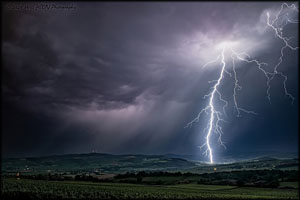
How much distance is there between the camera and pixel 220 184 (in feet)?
230

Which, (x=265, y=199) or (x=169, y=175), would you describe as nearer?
(x=265, y=199)

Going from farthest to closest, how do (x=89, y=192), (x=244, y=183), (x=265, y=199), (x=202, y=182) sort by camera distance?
(x=202, y=182), (x=244, y=183), (x=89, y=192), (x=265, y=199)

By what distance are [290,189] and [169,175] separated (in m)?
38.9

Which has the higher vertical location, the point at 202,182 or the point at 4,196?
the point at 4,196

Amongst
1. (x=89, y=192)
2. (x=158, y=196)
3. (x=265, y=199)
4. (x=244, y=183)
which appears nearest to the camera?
(x=265, y=199)

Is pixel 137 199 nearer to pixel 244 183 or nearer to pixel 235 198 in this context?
pixel 235 198

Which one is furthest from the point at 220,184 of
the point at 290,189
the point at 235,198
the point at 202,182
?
the point at 235,198

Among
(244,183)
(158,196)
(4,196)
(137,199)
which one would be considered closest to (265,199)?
(158,196)

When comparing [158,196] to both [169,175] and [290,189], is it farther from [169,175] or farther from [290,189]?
[169,175]

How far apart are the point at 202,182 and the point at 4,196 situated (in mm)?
46461

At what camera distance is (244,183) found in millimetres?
66938

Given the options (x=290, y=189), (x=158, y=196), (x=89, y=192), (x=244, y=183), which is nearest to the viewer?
(x=158, y=196)

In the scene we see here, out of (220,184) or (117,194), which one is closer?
(117,194)

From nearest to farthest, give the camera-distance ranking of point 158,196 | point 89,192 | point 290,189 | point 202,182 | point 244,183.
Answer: point 158,196 → point 89,192 → point 290,189 → point 244,183 → point 202,182
